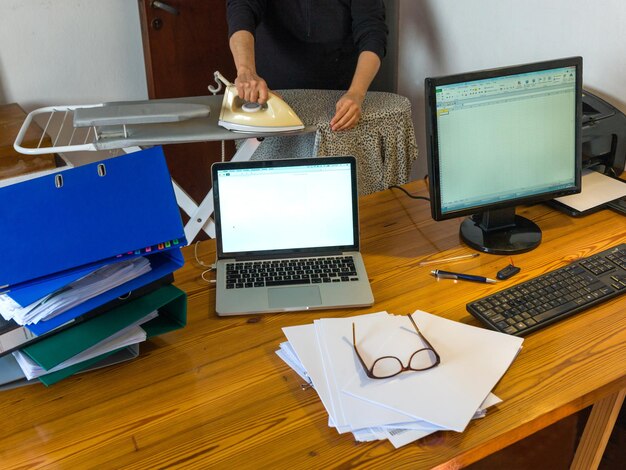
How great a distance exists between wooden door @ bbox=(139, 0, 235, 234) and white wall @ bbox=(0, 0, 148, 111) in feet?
0.34

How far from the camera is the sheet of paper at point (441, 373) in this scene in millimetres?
1034

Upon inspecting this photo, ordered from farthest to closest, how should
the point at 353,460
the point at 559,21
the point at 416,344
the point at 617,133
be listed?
1. the point at 559,21
2. the point at 617,133
3. the point at 416,344
4. the point at 353,460

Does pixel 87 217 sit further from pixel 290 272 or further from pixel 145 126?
pixel 145 126

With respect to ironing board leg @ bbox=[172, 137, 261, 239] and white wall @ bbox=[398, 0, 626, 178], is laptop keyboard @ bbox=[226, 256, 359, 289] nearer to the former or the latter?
ironing board leg @ bbox=[172, 137, 261, 239]

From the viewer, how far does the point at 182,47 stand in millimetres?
2877

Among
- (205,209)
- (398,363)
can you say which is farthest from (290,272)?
(205,209)

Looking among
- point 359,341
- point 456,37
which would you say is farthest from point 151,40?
point 359,341

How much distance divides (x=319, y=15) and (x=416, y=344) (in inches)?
59.8

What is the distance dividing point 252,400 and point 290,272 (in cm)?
36

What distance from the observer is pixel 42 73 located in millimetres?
2766

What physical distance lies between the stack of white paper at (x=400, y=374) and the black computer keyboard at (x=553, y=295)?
2.2 inches

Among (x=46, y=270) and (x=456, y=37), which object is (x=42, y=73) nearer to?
(x=456, y=37)

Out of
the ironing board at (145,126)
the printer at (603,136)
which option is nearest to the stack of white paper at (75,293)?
the ironing board at (145,126)

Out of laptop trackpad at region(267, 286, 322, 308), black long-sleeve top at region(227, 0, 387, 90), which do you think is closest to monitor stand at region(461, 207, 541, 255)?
laptop trackpad at region(267, 286, 322, 308)
